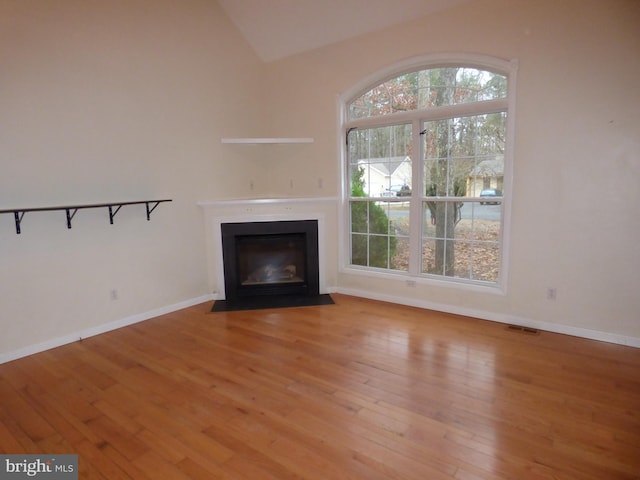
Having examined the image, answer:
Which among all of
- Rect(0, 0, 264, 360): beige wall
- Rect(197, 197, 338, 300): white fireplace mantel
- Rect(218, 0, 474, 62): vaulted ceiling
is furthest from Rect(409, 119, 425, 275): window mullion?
Rect(0, 0, 264, 360): beige wall

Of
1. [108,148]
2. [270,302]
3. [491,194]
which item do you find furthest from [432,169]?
[108,148]

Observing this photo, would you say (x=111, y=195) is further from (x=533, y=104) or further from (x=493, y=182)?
(x=533, y=104)

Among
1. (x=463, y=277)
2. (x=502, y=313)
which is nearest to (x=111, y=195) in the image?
(x=463, y=277)

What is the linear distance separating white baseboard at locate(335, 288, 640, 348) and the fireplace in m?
0.67

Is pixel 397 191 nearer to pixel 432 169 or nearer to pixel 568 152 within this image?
pixel 432 169

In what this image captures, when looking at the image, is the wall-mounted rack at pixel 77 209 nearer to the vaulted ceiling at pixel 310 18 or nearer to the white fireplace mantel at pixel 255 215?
the white fireplace mantel at pixel 255 215

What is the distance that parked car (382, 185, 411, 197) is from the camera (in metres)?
4.09

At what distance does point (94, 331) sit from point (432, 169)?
363 cm

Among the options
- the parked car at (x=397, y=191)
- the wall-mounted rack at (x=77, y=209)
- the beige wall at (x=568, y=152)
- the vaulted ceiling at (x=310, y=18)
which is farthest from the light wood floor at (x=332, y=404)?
the vaulted ceiling at (x=310, y=18)

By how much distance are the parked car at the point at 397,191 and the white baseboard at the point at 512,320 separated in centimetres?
114

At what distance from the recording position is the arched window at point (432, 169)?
11.5 ft

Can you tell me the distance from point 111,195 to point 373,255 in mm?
2807

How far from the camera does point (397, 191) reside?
4.16 m

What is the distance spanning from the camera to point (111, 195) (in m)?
3.49
